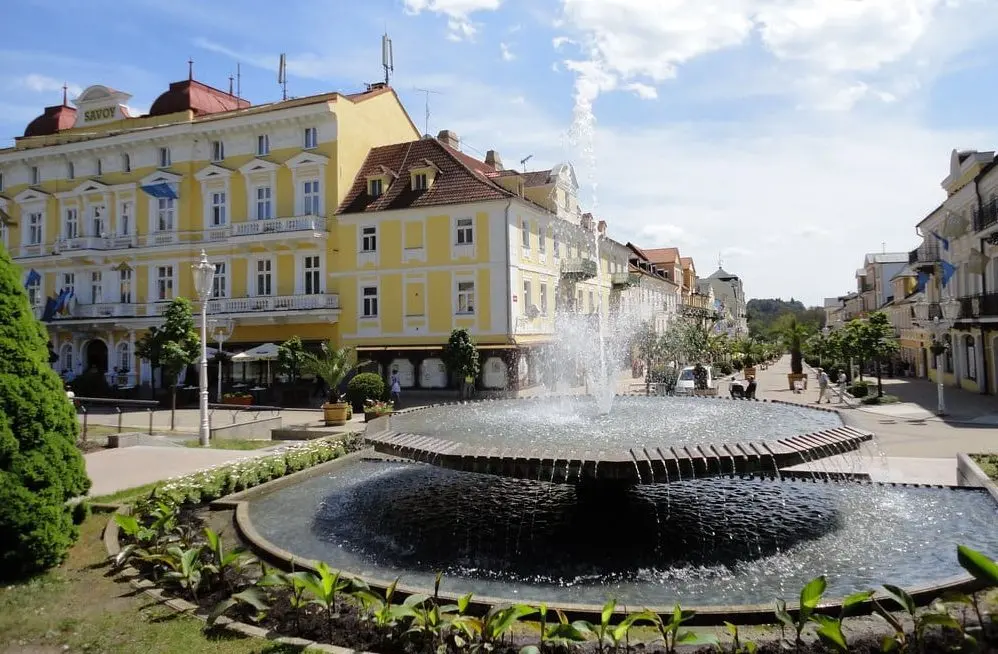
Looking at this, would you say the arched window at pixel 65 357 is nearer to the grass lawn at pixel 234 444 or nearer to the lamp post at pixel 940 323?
the grass lawn at pixel 234 444

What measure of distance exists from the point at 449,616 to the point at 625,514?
390cm

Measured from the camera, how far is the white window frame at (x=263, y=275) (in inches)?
1309

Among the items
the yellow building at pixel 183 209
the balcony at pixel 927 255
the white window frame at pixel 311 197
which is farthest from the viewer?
the balcony at pixel 927 255

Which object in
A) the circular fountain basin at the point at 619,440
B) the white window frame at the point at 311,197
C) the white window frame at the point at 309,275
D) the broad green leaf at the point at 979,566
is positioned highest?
the white window frame at the point at 311,197

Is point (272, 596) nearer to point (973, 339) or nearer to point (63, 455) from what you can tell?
point (63, 455)

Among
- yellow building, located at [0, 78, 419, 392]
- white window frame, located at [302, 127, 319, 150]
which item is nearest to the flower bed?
yellow building, located at [0, 78, 419, 392]

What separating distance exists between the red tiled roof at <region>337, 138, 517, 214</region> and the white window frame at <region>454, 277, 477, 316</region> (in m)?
3.72

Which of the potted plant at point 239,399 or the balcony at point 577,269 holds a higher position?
the balcony at point 577,269

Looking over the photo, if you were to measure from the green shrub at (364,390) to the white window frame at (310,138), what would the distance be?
1442cm

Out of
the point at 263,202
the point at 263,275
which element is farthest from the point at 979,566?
the point at 263,202

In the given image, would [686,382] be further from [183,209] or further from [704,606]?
[183,209]

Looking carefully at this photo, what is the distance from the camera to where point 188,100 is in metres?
37.3

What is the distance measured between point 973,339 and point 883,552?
30474mm

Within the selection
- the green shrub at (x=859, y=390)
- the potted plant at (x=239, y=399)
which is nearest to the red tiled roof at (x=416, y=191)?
the potted plant at (x=239, y=399)
